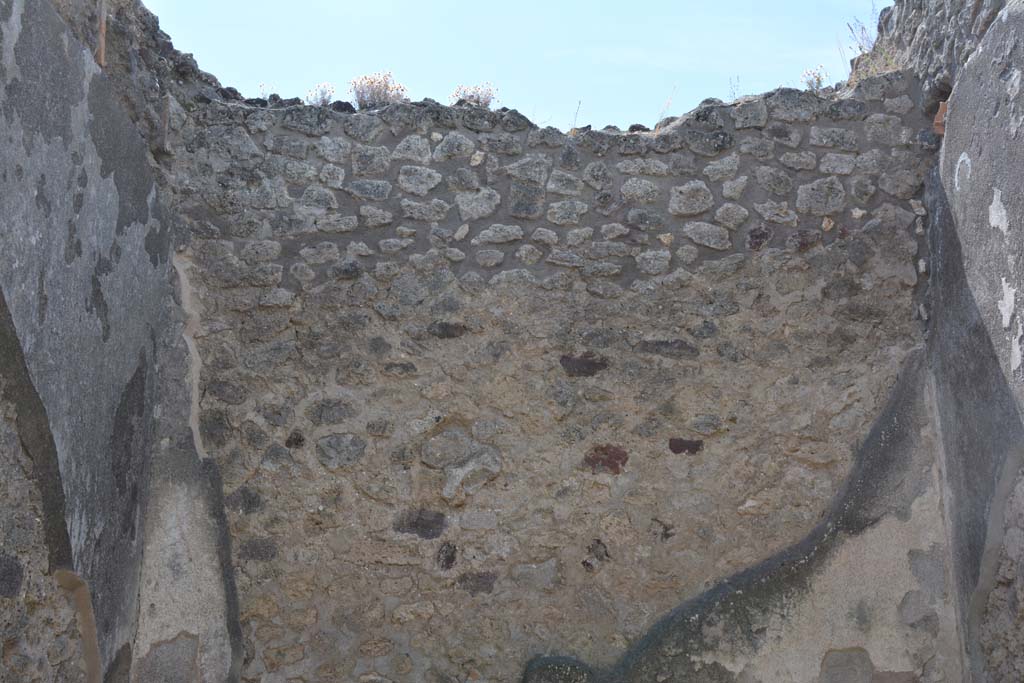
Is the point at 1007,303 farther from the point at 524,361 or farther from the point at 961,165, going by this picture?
the point at 524,361

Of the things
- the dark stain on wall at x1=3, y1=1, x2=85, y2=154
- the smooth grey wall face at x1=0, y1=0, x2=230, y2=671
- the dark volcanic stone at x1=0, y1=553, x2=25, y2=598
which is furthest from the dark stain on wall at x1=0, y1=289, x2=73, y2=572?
the dark stain on wall at x1=3, y1=1, x2=85, y2=154

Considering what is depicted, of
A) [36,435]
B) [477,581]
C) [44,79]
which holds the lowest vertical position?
[477,581]

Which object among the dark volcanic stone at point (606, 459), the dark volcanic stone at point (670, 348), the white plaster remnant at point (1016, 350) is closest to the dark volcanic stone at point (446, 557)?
the dark volcanic stone at point (606, 459)

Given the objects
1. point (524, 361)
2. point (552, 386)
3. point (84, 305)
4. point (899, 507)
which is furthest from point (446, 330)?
point (899, 507)

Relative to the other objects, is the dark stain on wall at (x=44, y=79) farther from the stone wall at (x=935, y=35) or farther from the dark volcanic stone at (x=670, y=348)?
the stone wall at (x=935, y=35)

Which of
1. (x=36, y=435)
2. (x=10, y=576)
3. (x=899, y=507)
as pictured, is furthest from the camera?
(x=899, y=507)

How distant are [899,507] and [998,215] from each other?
1060 millimetres

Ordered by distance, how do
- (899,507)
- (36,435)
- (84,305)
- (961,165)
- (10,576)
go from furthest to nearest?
(899,507) < (961,165) < (84,305) < (36,435) < (10,576)

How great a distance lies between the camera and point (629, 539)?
3670 millimetres

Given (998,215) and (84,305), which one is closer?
(84,305)

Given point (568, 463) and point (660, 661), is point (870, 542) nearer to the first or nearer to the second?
point (660, 661)

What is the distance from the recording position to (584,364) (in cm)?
372

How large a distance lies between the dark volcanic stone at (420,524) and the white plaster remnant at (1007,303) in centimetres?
190

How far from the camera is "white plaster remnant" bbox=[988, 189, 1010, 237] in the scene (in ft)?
10.2
